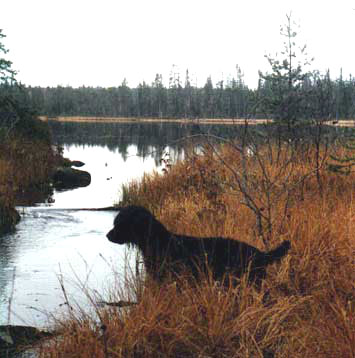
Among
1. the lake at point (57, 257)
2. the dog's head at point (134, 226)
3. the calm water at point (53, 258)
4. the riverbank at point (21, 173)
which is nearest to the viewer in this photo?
the dog's head at point (134, 226)

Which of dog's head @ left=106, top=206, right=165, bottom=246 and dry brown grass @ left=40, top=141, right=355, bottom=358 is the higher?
dog's head @ left=106, top=206, right=165, bottom=246

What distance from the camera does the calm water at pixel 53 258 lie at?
5918 mm

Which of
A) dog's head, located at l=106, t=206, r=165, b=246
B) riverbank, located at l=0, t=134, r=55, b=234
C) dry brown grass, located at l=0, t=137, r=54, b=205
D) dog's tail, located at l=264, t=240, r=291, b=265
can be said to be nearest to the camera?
dog's tail, located at l=264, t=240, r=291, b=265

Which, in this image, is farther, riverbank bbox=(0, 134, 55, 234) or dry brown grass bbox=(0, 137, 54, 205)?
dry brown grass bbox=(0, 137, 54, 205)

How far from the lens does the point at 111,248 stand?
858 centimetres

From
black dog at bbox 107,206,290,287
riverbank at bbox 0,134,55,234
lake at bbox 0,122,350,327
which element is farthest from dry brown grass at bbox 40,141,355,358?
riverbank at bbox 0,134,55,234

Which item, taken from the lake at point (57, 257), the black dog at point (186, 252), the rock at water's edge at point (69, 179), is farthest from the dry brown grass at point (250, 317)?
the rock at water's edge at point (69, 179)

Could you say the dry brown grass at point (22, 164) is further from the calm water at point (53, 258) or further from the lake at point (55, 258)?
the calm water at point (53, 258)

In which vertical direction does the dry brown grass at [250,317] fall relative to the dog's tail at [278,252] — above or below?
below

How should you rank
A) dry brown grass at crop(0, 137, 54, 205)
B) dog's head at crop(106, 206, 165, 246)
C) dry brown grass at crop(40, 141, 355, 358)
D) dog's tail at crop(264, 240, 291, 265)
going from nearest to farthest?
dry brown grass at crop(40, 141, 355, 358), dog's tail at crop(264, 240, 291, 265), dog's head at crop(106, 206, 165, 246), dry brown grass at crop(0, 137, 54, 205)

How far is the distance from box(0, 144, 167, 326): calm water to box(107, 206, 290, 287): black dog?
0.87ft

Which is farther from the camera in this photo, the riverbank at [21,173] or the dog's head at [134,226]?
the riverbank at [21,173]

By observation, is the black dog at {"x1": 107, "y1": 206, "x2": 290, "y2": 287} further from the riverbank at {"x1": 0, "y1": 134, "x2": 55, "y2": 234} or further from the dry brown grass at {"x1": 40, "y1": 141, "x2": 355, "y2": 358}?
the riverbank at {"x1": 0, "y1": 134, "x2": 55, "y2": 234}

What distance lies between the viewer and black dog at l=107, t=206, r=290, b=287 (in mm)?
4824
